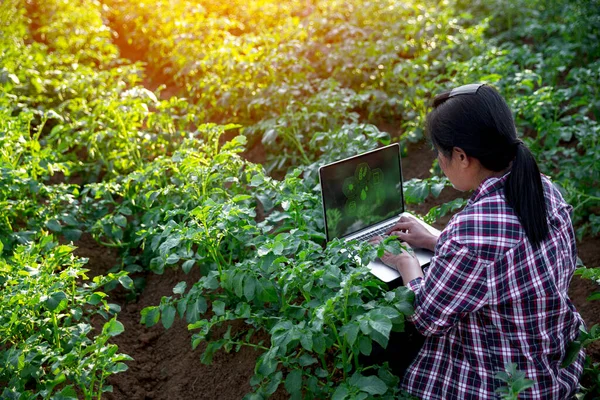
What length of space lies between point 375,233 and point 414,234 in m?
0.22

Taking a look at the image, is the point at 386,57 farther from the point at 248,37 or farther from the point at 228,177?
the point at 228,177

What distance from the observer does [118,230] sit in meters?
3.48

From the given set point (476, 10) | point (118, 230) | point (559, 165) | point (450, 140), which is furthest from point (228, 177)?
point (476, 10)

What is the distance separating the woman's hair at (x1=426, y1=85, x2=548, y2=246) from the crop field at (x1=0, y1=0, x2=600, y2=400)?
444 mm

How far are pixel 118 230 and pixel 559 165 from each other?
7.99 ft

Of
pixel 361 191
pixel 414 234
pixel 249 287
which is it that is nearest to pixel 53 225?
pixel 249 287

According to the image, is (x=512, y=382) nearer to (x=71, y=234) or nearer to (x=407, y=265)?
(x=407, y=265)

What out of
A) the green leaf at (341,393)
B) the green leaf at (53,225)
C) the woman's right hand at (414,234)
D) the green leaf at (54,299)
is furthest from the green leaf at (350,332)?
the green leaf at (53,225)

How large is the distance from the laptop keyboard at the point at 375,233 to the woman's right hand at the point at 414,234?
0.35 feet

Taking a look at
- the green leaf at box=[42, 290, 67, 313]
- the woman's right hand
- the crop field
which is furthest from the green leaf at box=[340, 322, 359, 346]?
the green leaf at box=[42, 290, 67, 313]

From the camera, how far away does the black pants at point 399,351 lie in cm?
255

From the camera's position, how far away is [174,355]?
3.17 m

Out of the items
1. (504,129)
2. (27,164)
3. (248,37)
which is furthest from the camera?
(248,37)

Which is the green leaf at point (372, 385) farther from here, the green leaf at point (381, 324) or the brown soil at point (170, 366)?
the brown soil at point (170, 366)
